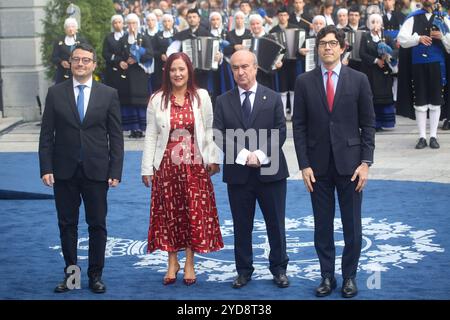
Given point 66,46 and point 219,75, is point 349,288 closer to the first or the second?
point 66,46

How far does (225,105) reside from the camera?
28.5 feet

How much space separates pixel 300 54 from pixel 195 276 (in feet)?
34.4

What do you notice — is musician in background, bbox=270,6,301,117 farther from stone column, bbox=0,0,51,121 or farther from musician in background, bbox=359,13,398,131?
stone column, bbox=0,0,51,121

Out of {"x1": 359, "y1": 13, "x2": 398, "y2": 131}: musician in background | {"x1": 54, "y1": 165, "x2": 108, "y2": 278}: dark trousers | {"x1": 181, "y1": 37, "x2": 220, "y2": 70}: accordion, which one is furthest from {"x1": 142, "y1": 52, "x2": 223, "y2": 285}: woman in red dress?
{"x1": 181, "y1": 37, "x2": 220, "y2": 70}: accordion

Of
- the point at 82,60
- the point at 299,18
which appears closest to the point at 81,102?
the point at 82,60

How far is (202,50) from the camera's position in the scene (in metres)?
18.4

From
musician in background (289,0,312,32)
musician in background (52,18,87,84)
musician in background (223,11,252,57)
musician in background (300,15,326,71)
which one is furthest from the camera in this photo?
musician in background (289,0,312,32)

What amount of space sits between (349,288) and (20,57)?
1318cm

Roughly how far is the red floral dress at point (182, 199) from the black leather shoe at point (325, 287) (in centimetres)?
96

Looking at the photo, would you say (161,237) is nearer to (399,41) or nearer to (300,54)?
(399,41)

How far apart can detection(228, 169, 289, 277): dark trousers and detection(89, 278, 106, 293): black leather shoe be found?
102 cm

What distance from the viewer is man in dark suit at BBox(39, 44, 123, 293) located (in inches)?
333
